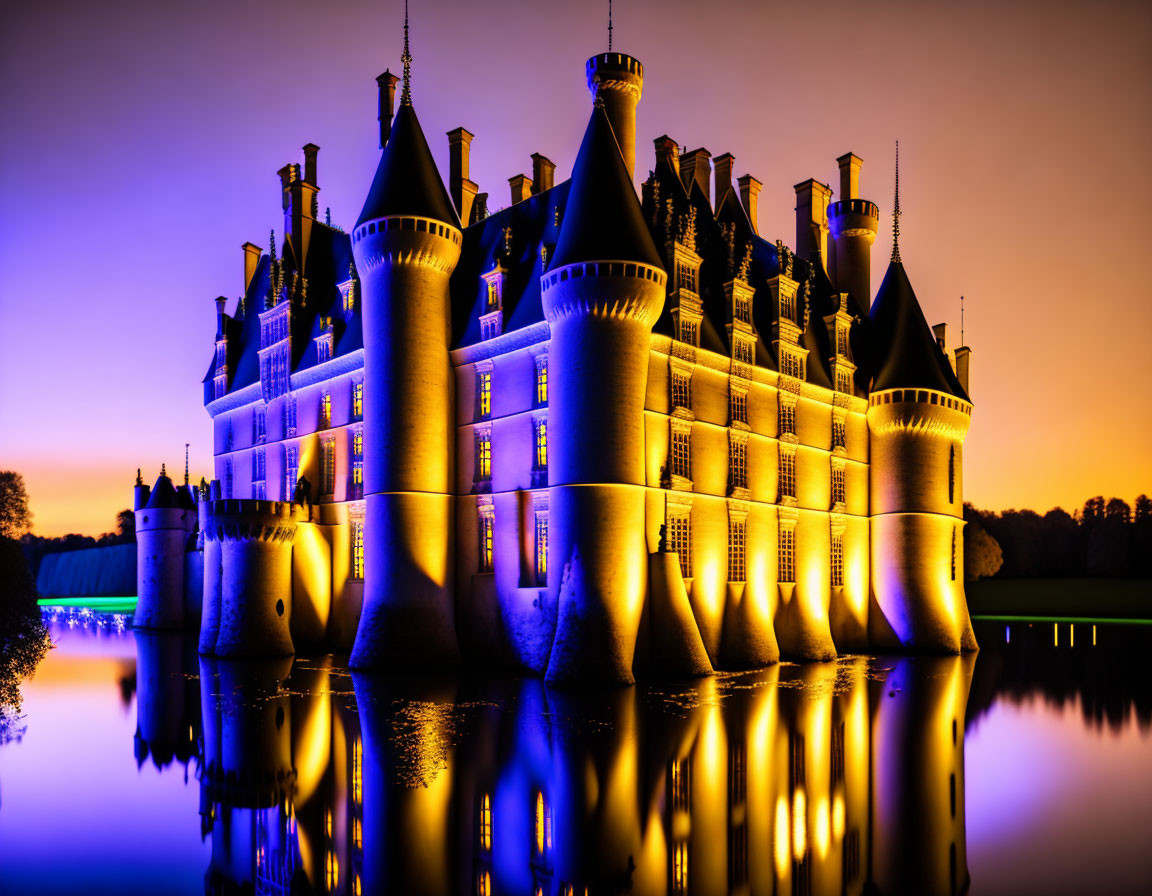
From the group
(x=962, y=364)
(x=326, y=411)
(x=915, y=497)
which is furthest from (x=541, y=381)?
(x=962, y=364)

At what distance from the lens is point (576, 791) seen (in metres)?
15.6

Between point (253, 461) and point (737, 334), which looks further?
point (253, 461)

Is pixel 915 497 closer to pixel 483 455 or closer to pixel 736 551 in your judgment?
pixel 736 551

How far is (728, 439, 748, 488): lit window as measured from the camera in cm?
3591

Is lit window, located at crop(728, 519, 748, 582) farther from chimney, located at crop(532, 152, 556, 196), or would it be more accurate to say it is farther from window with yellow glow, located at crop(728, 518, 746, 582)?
chimney, located at crop(532, 152, 556, 196)

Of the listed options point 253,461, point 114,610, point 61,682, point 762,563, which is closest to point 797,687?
point 762,563

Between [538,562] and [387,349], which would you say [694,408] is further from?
[387,349]

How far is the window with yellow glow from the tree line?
61959 mm

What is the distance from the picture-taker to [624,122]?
34.8 metres

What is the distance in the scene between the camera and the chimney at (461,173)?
138 ft

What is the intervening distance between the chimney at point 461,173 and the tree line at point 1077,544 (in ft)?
215

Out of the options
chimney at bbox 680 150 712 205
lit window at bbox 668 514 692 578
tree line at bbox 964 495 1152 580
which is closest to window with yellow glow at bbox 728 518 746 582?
lit window at bbox 668 514 692 578

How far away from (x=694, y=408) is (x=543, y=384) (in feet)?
18.7

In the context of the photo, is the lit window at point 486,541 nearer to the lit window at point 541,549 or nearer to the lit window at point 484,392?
the lit window at point 541,549
